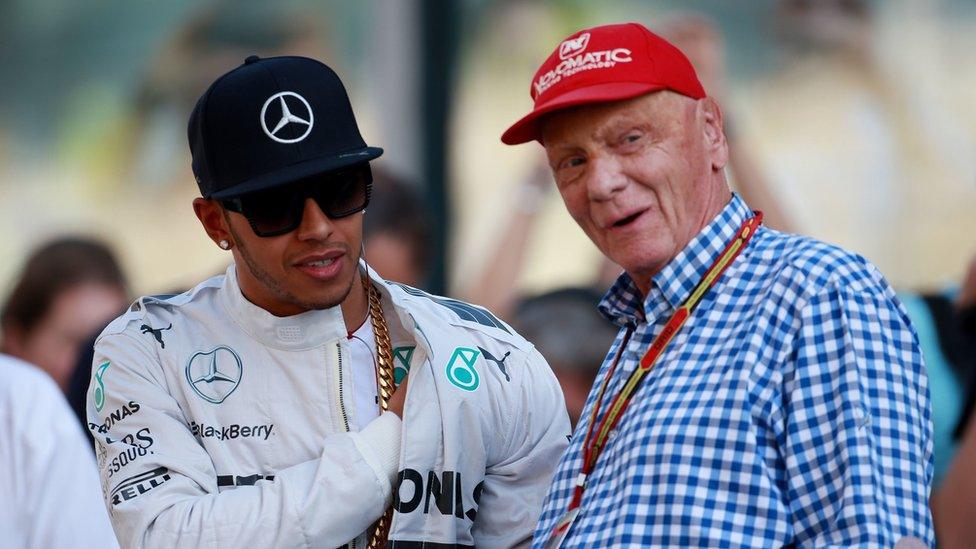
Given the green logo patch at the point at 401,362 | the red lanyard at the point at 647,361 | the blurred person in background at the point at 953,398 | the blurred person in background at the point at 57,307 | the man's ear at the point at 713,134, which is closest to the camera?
the red lanyard at the point at 647,361

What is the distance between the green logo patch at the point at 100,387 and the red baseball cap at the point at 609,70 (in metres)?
1.02

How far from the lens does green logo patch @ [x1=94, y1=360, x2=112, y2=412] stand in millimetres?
3043

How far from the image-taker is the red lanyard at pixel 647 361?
2592 millimetres

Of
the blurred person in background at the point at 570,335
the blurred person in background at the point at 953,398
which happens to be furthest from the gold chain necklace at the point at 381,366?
the blurred person in background at the point at 953,398

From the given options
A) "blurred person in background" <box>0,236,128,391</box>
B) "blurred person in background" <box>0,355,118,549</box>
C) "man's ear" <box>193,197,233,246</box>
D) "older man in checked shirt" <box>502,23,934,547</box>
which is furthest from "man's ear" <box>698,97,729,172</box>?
"blurred person in background" <box>0,236,128,391</box>

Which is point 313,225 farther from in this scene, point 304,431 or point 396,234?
point 396,234

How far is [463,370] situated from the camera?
121 inches

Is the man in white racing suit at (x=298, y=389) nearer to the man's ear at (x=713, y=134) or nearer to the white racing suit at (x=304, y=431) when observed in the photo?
the white racing suit at (x=304, y=431)

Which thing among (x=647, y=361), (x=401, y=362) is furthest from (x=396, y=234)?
(x=647, y=361)

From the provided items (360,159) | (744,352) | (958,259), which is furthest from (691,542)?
(958,259)

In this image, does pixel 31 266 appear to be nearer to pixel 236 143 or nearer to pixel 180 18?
Answer: pixel 180 18

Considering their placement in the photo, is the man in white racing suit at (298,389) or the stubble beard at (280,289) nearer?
the man in white racing suit at (298,389)

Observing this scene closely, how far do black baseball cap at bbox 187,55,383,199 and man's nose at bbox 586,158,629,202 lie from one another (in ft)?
1.65

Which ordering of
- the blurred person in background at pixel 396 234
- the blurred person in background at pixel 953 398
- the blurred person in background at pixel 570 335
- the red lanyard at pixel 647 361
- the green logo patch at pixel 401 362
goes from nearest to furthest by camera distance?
the red lanyard at pixel 647 361 < the green logo patch at pixel 401 362 < the blurred person in background at pixel 953 398 < the blurred person in background at pixel 570 335 < the blurred person in background at pixel 396 234
